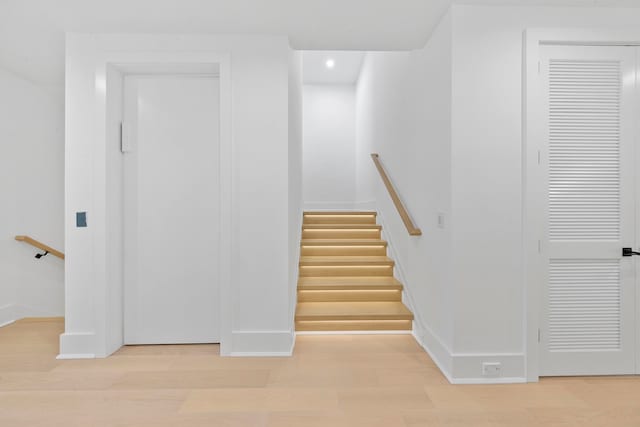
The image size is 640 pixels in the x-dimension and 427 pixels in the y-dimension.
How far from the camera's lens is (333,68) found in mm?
6230

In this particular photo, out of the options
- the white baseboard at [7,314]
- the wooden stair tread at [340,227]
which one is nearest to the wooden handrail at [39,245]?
the white baseboard at [7,314]

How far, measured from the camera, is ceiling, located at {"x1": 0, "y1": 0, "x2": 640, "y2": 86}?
2.44 m

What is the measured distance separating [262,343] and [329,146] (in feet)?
15.3

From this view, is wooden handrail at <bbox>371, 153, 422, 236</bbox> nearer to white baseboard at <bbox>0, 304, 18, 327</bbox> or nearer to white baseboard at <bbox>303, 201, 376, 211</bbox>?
white baseboard at <bbox>303, 201, 376, 211</bbox>

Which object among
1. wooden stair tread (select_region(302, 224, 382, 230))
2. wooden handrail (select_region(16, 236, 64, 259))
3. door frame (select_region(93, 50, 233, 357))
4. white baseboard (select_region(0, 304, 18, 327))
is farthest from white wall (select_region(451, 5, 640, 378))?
white baseboard (select_region(0, 304, 18, 327))

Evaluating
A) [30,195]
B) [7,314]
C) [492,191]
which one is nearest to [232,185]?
[492,191]

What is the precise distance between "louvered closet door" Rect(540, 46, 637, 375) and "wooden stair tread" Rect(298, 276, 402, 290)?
60.1 inches

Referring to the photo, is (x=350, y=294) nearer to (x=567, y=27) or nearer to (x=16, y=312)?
(x=567, y=27)

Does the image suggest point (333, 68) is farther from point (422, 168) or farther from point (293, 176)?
point (422, 168)

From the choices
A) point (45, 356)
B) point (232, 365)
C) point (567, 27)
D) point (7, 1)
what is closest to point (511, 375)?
point (232, 365)

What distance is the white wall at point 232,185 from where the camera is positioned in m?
2.81

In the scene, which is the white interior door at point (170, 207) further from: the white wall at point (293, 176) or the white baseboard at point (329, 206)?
the white baseboard at point (329, 206)

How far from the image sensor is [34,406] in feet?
6.95

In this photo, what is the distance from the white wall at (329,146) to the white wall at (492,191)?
4423mm
